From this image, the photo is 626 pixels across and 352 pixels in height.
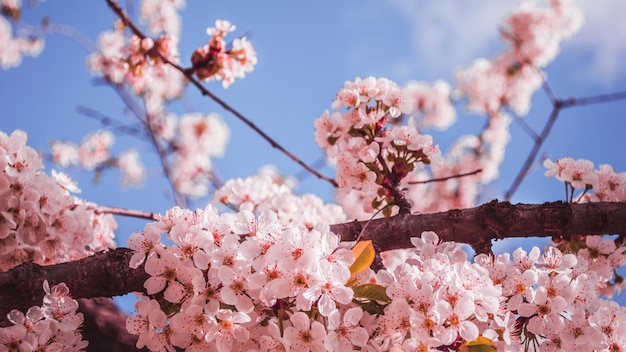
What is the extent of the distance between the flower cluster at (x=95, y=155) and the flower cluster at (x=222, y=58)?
5055 millimetres

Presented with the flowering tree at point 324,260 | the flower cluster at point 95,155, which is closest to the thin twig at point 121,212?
the flowering tree at point 324,260

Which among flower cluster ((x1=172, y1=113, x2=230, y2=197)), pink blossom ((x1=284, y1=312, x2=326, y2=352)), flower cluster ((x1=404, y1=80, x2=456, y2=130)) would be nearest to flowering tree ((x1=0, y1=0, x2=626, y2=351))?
pink blossom ((x1=284, y1=312, x2=326, y2=352))

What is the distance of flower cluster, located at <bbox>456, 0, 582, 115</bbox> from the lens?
6379 millimetres

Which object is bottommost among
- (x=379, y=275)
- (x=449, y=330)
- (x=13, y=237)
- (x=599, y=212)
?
(x=449, y=330)

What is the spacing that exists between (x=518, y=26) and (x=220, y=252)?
6036 mm

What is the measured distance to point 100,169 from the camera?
671cm

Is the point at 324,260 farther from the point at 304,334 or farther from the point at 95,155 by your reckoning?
the point at 95,155

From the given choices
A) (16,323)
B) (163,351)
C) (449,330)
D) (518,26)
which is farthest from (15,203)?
(518,26)

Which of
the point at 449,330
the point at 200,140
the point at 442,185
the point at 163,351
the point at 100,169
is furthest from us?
the point at 200,140

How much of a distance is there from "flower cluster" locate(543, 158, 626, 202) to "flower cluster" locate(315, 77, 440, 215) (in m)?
0.58

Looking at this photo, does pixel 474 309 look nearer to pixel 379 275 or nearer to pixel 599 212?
pixel 379 275

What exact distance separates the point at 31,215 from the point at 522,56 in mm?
5657

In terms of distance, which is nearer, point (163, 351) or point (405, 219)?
point (163, 351)

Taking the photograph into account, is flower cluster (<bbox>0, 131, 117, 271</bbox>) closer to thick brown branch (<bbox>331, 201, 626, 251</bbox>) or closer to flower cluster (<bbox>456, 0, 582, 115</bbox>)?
thick brown branch (<bbox>331, 201, 626, 251</bbox>)
